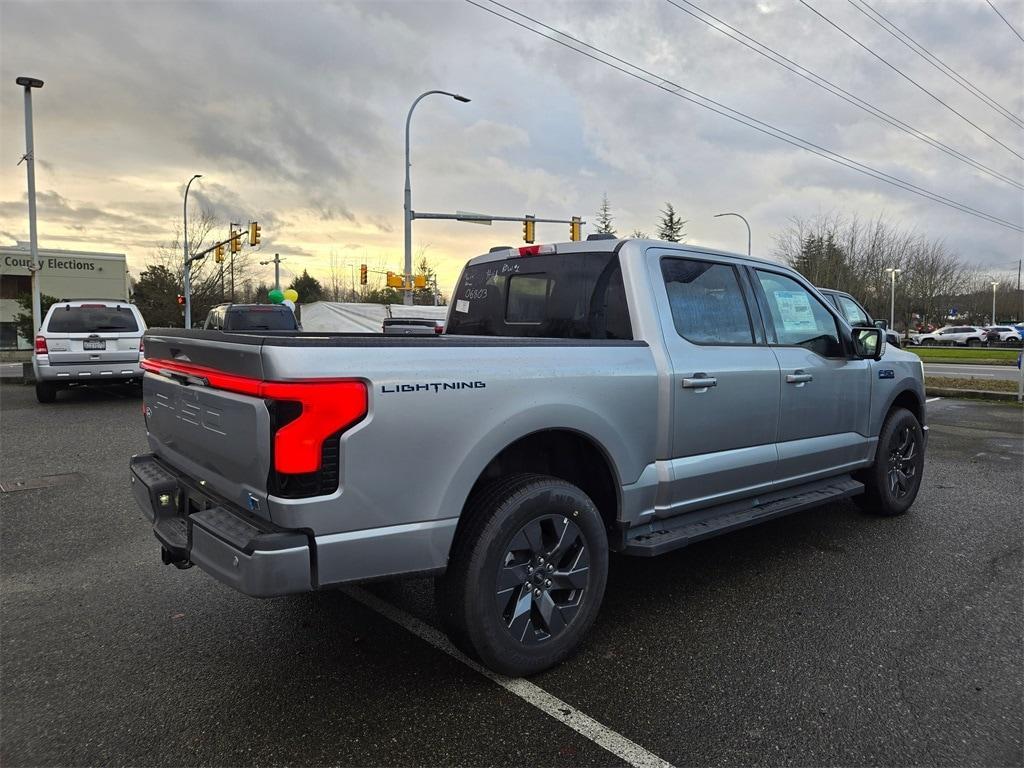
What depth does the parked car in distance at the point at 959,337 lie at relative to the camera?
50469 mm

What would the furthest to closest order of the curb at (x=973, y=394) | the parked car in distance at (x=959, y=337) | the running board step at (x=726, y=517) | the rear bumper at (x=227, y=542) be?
the parked car in distance at (x=959, y=337) → the curb at (x=973, y=394) → the running board step at (x=726, y=517) → the rear bumper at (x=227, y=542)

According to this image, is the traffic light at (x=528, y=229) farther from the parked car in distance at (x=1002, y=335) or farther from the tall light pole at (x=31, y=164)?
the parked car in distance at (x=1002, y=335)

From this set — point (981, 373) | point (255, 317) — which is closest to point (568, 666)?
point (255, 317)

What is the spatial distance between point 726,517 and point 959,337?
5705cm

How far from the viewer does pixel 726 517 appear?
3766 mm

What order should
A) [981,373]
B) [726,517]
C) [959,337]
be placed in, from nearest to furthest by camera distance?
[726,517], [981,373], [959,337]

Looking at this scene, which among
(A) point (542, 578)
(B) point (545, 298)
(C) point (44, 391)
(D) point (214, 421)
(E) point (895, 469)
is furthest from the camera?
(C) point (44, 391)

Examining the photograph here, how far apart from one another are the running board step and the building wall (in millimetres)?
50481

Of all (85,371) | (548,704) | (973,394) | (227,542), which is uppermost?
(85,371)

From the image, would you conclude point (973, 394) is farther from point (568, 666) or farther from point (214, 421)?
point (214, 421)

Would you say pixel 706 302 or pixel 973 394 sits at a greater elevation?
pixel 706 302

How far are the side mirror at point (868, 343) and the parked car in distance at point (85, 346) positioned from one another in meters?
10.9

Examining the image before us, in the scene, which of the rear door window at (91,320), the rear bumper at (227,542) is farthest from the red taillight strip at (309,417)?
the rear door window at (91,320)

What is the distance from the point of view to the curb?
13641 millimetres
